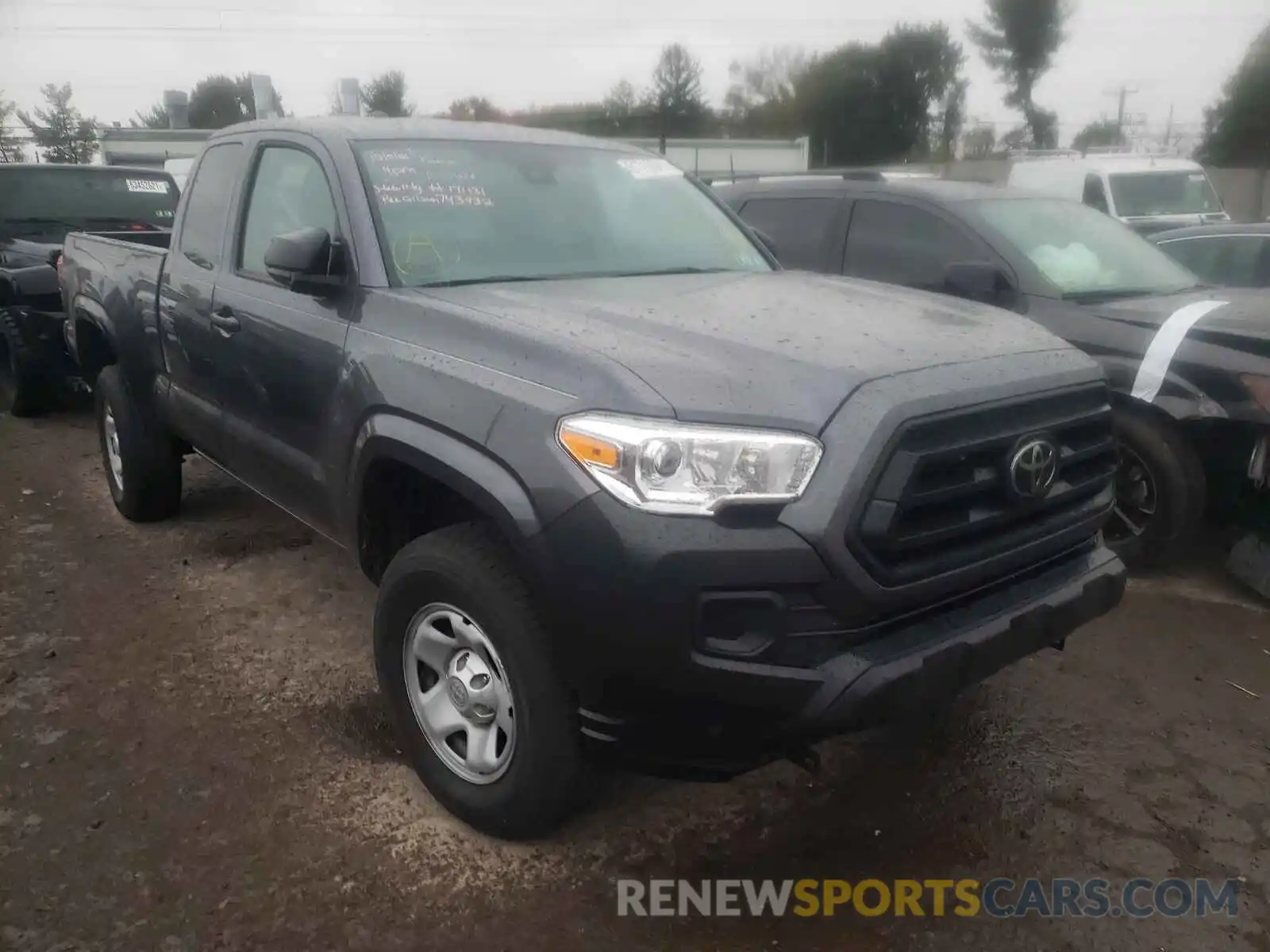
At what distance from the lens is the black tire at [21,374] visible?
727cm

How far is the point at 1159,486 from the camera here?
4.41m

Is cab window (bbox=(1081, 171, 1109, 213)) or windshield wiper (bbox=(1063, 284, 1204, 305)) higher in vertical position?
cab window (bbox=(1081, 171, 1109, 213))

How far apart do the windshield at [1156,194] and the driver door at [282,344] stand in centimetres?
1410

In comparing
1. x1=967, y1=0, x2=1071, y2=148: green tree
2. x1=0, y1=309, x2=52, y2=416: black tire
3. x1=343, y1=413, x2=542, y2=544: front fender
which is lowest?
x1=0, y1=309, x2=52, y2=416: black tire

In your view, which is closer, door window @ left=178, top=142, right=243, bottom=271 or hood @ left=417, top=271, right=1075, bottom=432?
hood @ left=417, top=271, right=1075, bottom=432

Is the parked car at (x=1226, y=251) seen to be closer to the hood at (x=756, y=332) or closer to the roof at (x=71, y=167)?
the hood at (x=756, y=332)

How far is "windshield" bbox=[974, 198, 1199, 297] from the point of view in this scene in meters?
4.99

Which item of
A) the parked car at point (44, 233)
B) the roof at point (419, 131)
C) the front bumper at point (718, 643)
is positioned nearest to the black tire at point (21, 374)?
the parked car at point (44, 233)

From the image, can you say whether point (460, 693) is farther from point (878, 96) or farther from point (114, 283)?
point (878, 96)

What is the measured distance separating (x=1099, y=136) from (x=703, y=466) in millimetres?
62147

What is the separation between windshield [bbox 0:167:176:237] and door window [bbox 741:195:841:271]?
15.6 feet

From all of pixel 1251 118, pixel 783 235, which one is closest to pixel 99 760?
pixel 783 235

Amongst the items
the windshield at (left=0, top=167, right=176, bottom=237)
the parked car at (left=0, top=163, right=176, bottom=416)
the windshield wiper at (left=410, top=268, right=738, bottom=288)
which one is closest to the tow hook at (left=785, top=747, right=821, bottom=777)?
the windshield wiper at (left=410, top=268, right=738, bottom=288)

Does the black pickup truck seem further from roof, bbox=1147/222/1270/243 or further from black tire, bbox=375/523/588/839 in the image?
roof, bbox=1147/222/1270/243
